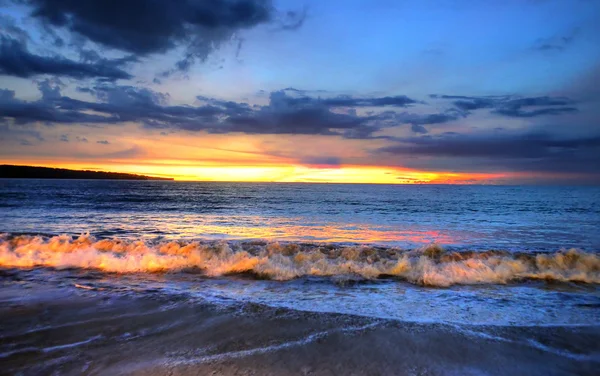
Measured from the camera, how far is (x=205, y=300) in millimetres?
7953

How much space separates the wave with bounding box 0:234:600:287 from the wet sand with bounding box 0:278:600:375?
3564 mm

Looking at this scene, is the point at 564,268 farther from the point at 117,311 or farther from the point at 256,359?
the point at 117,311

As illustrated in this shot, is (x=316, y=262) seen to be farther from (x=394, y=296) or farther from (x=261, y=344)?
(x=261, y=344)

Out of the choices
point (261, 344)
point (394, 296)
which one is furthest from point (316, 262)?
point (261, 344)

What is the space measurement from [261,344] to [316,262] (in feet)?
19.6

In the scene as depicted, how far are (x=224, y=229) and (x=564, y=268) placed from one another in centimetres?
1859

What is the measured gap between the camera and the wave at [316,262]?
10336 mm

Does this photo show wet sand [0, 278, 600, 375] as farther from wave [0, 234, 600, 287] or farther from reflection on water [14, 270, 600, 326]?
wave [0, 234, 600, 287]

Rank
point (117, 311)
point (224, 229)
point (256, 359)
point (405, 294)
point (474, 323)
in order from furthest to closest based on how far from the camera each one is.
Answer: point (224, 229) < point (405, 294) < point (117, 311) < point (474, 323) < point (256, 359)

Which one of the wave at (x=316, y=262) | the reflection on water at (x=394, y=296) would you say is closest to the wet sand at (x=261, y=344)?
the reflection on water at (x=394, y=296)

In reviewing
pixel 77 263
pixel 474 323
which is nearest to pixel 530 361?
pixel 474 323

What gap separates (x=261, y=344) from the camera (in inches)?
219

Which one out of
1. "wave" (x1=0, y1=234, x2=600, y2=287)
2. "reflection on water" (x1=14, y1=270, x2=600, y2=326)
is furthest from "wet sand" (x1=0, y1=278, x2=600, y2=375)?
"wave" (x1=0, y1=234, x2=600, y2=287)

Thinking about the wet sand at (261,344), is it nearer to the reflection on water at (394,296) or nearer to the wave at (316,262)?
the reflection on water at (394,296)
